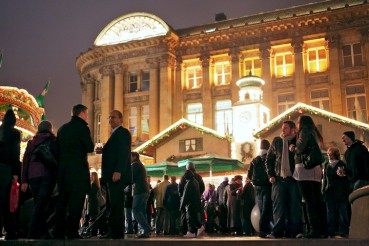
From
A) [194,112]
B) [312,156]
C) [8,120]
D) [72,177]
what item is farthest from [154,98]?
[312,156]

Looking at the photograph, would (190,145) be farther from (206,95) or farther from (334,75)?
(334,75)

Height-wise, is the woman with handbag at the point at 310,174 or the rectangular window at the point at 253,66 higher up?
the rectangular window at the point at 253,66

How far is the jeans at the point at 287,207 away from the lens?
8477mm

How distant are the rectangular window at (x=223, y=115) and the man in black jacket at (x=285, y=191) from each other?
2939cm

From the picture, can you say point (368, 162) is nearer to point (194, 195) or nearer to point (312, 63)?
point (194, 195)

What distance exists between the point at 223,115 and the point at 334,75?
8.71m

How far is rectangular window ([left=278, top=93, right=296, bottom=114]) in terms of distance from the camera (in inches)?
1455

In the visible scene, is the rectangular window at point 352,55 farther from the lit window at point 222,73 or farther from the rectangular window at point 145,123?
the rectangular window at point 145,123

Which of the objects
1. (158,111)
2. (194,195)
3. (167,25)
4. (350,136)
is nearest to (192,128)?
(158,111)

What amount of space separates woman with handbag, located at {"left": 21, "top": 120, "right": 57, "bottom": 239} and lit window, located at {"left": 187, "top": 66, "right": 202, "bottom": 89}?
1276 inches

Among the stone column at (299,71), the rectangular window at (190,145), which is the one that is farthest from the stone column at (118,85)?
the stone column at (299,71)

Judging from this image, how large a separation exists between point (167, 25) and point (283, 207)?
33.4 metres

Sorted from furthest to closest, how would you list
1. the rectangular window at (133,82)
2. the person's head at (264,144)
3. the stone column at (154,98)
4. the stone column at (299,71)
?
the rectangular window at (133,82) < the stone column at (154,98) < the stone column at (299,71) < the person's head at (264,144)

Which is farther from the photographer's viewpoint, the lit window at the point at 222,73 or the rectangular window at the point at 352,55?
the lit window at the point at 222,73
